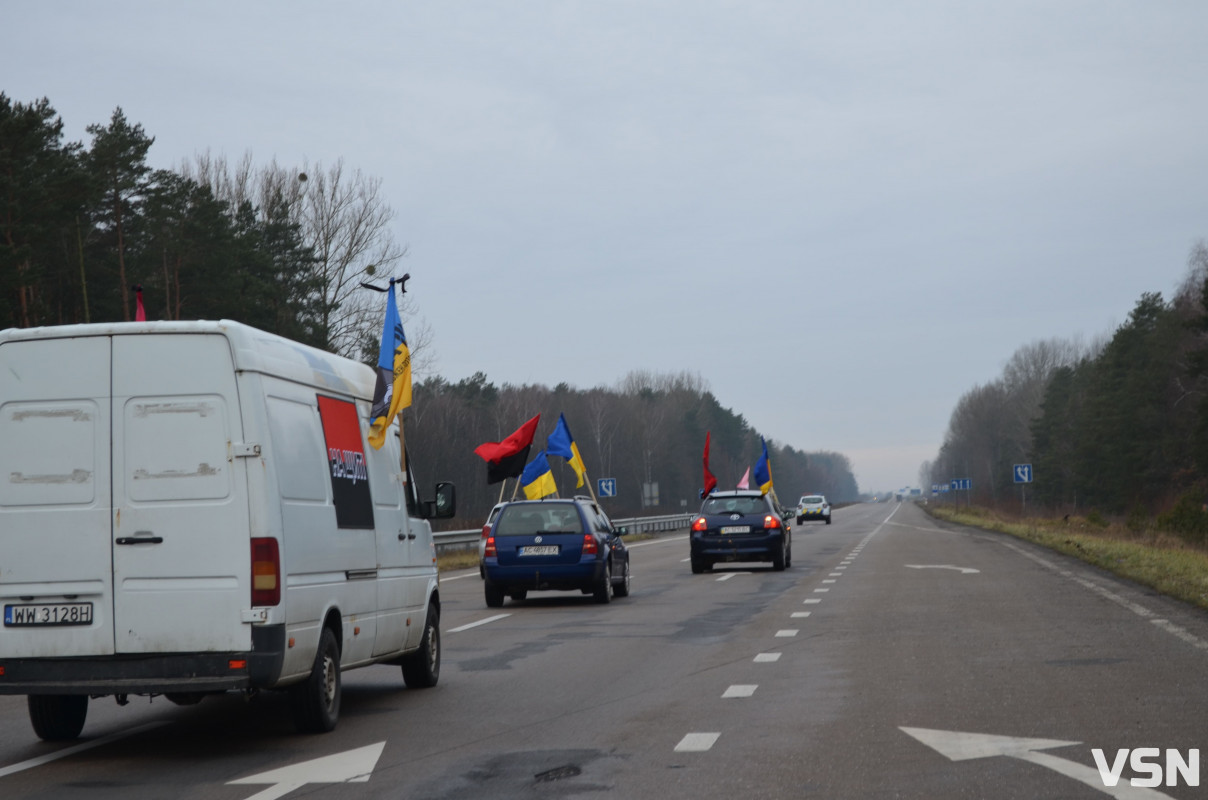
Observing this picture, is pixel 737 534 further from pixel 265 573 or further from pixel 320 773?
pixel 320 773

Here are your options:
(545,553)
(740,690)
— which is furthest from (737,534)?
(740,690)

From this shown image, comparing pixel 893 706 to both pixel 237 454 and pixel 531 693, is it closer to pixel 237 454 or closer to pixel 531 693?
pixel 531 693

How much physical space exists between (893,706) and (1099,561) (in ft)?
61.8

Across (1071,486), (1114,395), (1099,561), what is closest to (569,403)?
(1071,486)

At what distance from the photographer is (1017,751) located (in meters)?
7.58

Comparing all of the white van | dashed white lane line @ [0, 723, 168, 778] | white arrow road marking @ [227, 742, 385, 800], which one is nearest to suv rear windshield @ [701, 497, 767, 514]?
dashed white lane line @ [0, 723, 168, 778]

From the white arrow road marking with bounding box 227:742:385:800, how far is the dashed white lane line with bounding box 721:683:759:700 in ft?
9.85

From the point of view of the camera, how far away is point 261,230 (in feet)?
189

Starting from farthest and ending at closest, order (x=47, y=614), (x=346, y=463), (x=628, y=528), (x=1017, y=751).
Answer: (x=628, y=528), (x=346, y=463), (x=47, y=614), (x=1017, y=751)

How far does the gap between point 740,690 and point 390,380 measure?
4.26 m

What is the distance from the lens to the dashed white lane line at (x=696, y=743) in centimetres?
802

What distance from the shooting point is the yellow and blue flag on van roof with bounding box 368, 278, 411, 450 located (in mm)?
10688

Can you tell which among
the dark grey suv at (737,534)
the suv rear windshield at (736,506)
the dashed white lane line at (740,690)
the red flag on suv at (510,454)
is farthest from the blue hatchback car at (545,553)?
the red flag on suv at (510,454)

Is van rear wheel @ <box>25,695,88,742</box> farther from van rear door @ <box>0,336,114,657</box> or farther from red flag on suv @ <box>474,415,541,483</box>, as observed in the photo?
red flag on suv @ <box>474,415,541,483</box>
